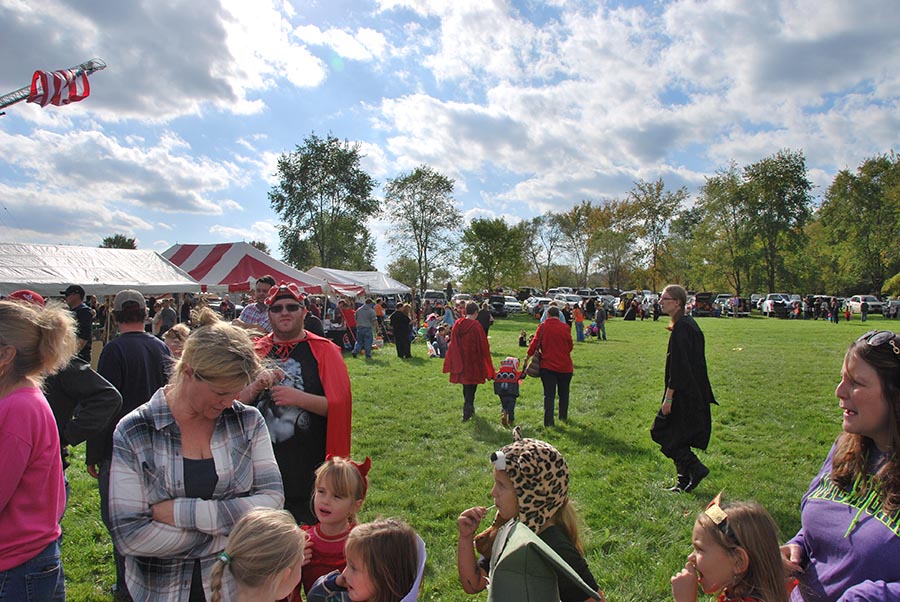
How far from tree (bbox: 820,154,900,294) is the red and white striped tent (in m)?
50.2

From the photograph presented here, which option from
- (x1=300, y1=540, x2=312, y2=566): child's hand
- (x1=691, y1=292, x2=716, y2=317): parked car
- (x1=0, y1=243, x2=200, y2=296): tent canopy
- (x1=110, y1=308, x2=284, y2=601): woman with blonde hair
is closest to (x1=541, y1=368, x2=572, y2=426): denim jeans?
(x1=300, y1=540, x2=312, y2=566): child's hand

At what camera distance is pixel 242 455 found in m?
2.04

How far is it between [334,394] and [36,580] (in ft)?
5.25

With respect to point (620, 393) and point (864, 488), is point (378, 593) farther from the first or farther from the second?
point (620, 393)

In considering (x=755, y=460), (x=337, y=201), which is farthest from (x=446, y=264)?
(x=755, y=460)

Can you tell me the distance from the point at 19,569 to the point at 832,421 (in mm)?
9641

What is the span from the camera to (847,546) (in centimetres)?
164

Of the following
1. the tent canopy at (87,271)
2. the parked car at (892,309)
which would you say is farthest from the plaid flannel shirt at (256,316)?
the parked car at (892,309)

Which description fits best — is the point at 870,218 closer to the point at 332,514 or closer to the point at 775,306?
the point at 775,306

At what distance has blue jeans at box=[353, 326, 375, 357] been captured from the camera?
642 inches

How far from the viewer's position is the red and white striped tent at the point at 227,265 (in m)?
16.4

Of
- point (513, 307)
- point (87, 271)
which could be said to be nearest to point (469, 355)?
point (87, 271)

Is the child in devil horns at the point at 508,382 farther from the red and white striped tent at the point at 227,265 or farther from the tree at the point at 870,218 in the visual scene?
the tree at the point at 870,218

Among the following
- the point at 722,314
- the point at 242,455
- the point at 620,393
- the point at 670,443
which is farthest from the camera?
the point at 722,314
